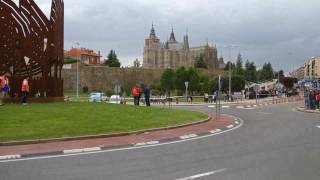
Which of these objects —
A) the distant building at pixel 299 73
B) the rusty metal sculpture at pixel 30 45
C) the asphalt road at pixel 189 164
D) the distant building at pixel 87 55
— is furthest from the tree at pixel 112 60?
the asphalt road at pixel 189 164

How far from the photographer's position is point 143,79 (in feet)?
495

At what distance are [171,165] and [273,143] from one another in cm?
578

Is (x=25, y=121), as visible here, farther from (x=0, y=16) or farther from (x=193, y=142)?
(x=0, y=16)

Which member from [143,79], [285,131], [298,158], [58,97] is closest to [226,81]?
[143,79]

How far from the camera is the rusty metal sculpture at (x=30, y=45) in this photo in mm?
28812

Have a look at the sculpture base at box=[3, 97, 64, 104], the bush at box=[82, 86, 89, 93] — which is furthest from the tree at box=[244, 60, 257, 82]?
the sculpture base at box=[3, 97, 64, 104]

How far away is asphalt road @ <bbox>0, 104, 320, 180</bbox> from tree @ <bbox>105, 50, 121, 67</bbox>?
492 feet

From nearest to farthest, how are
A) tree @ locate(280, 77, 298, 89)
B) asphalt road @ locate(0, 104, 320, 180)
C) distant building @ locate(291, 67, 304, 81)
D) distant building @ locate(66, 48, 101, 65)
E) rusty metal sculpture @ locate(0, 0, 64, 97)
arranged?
asphalt road @ locate(0, 104, 320, 180), rusty metal sculpture @ locate(0, 0, 64, 97), tree @ locate(280, 77, 298, 89), distant building @ locate(291, 67, 304, 81), distant building @ locate(66, 48, 101, 65)

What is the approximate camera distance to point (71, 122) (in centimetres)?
2044

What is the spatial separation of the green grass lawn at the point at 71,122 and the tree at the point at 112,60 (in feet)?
456

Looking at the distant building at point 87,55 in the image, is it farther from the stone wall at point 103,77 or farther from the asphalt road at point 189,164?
the asphalt road at point 189,164

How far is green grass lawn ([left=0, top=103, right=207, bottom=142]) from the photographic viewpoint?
1758 centimetres

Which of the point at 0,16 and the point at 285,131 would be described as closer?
the point at 285,131

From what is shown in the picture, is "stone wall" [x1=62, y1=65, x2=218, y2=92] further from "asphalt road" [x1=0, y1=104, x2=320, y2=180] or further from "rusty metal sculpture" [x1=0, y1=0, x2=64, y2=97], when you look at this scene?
"asphalt road" [x1=0, y1=104, x2=320, y2=180]
